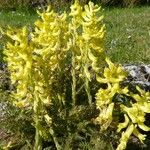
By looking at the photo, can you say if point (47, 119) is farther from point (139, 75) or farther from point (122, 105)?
point (139, 75)

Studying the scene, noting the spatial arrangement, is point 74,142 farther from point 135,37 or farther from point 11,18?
point 11,18

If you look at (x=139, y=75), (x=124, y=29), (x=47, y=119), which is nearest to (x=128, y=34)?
(x=124, y=29)

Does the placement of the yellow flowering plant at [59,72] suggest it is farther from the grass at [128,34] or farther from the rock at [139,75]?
the grass at [128,34]

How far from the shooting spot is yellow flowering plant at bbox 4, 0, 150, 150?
389 centimetres

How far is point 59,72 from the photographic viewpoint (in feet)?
15.1

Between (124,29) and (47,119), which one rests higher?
(124,29)

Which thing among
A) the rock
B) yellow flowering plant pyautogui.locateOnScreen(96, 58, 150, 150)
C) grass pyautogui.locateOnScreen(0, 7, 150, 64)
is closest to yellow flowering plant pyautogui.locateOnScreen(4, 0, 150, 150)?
yellow flowering plant pyautogui.locateOnScreen(96, 58, 150, 150)

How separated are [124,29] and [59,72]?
6418mm

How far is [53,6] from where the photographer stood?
1373 cm

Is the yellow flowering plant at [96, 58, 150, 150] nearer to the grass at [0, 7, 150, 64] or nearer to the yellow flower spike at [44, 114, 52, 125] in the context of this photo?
the yellow flower spike at [44, 114, 52, 125]

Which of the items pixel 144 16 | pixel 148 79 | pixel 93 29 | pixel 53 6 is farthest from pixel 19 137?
pixel 53 6

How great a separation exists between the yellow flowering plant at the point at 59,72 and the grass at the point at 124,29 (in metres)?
2.96

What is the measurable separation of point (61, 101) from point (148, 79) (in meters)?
1.67

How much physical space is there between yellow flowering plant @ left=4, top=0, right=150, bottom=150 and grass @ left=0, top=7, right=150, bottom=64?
2960 millimetres
